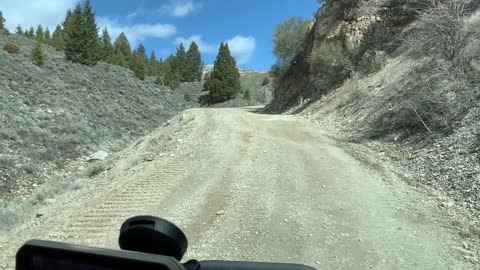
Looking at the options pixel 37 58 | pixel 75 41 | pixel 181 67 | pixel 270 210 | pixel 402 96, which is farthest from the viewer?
pixel 181 67

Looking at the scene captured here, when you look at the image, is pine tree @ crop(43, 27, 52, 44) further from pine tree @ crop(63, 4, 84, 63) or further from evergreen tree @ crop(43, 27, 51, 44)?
pine tree @ crop(63, 4, 84, 63)

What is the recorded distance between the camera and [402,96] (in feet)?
52.0

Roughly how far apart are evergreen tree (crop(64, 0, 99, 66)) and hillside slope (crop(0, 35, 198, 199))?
135cm

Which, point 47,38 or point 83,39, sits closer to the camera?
point 83,39

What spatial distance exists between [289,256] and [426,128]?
22.5 feet

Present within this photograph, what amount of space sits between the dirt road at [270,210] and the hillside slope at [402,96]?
80 centimetres

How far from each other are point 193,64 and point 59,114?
62933 mm

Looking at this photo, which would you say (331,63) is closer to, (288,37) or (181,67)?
(288,37)

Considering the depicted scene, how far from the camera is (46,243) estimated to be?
1.98 meters

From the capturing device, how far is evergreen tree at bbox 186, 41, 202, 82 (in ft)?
298

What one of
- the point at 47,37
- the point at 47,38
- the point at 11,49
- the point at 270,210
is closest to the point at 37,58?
the point at 11,49

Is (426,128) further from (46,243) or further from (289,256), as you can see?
(46,243)

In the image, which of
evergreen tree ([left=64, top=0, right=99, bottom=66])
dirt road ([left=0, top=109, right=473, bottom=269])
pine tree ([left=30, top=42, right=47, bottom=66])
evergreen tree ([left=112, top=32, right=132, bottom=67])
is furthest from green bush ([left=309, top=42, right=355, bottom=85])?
evergreen tree ([left=112, top=32, right=132, bottom=67])

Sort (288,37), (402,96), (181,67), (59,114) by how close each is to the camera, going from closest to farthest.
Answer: (402,96), (59,114), (288,37), (181,67)
